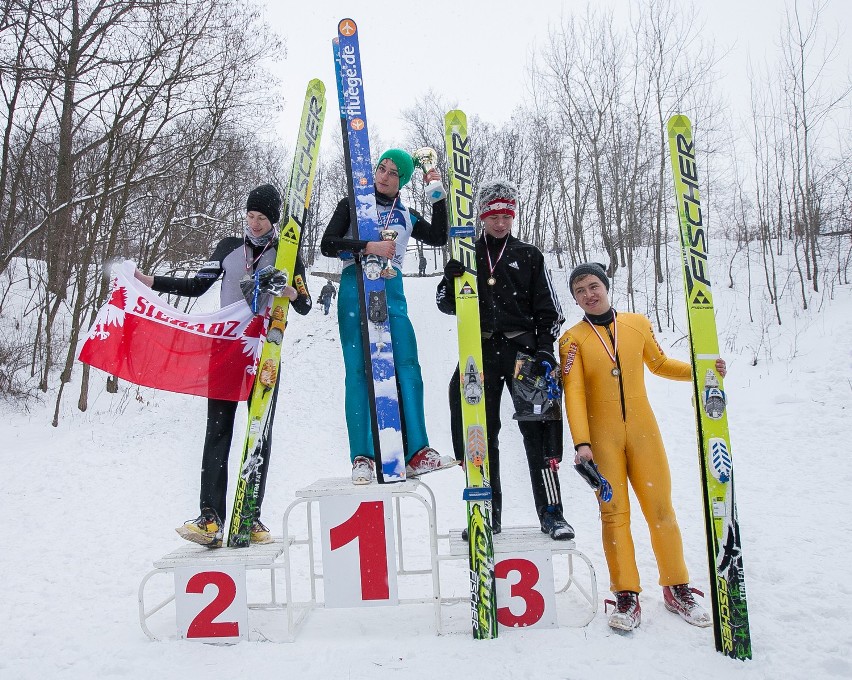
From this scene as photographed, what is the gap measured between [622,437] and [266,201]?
2484mm

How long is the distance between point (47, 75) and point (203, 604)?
565 cm

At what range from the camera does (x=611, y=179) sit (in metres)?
16.1

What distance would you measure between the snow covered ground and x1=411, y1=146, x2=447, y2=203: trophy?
7.82ft

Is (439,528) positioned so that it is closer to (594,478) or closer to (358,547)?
(358,547)

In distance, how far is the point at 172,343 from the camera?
11.2 feet

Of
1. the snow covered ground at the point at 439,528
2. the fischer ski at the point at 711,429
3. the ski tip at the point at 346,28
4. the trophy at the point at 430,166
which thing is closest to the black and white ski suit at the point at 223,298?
the snow covered ground at the point at 439,528

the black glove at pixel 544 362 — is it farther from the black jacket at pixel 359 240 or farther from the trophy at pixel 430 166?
the trophy at pixel 430 166

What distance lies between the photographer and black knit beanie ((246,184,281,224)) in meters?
3.36

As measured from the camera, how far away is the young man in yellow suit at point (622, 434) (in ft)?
9.39

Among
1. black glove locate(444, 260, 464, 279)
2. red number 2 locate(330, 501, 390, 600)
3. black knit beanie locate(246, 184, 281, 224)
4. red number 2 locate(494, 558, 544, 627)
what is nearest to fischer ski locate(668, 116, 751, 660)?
red number 2 locate(494, 558, 544, 627)

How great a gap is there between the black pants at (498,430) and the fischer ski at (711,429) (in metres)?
0.72

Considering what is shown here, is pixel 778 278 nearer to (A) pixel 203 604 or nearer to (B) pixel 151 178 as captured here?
(B) pixel 151 178

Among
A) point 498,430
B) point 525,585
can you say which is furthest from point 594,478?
point 525,585

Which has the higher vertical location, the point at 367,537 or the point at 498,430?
the point at 498,430
